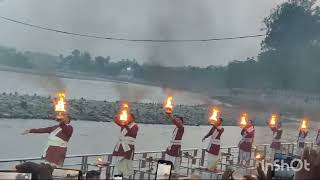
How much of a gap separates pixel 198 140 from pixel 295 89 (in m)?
4.97

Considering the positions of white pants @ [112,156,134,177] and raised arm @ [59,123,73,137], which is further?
white pants @ [112,156,134,177]

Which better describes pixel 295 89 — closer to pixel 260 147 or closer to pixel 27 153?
pixel 260 147

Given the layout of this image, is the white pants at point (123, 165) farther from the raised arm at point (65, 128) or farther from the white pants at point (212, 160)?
the white pants at point (212, 160)

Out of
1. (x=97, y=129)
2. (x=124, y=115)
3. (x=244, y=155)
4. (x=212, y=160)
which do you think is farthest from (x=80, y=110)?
(x=124, y=115)

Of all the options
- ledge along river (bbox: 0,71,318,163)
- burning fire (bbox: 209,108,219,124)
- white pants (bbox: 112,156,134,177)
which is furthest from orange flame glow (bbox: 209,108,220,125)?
ledge along river (bbox: 0,71,318,163)

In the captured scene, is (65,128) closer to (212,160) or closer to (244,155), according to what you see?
(212,160)

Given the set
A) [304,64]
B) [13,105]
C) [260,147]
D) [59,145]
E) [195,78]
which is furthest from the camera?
[13,105]

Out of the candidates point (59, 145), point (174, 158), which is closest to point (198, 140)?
point (174, 158)

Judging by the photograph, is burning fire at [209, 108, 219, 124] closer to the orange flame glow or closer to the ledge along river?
the orange flame glow

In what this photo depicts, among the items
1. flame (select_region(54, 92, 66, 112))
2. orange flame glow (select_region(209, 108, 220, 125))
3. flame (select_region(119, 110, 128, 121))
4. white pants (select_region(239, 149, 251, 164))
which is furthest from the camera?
white pants (select_region(239, 149, 251, 164))

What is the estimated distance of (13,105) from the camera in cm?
2844

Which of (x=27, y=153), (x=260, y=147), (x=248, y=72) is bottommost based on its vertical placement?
(x=27, y=153)

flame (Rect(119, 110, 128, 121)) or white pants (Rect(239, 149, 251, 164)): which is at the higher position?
flame (Rect(119, 110, 128, 121))

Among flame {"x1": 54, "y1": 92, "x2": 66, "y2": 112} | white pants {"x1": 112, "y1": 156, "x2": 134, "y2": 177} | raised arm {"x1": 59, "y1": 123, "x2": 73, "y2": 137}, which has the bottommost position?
white pants {"x1": 112, "y1": 156, "x2": 134, "y2": 177}
